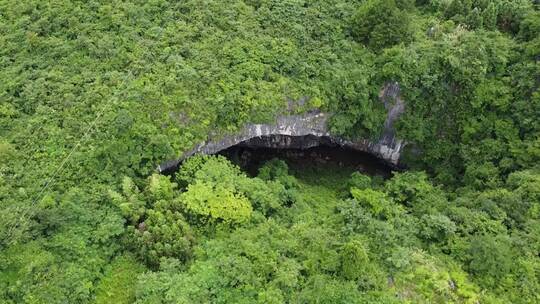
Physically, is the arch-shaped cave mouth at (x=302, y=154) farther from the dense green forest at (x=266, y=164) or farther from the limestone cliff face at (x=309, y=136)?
the dense green forest at (x=266, y=164)

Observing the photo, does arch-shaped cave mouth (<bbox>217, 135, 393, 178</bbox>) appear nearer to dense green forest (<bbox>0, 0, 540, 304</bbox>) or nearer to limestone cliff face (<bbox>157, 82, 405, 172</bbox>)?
limestone cliff face (<bbox>157, 82, 405, 172</bbox>)

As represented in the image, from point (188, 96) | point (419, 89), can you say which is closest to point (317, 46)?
point (419, 89)

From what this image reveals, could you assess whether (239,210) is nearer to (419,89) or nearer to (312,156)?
(312,156)

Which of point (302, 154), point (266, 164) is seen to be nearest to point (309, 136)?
point (302, 154)

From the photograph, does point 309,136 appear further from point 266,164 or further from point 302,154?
point 266,164

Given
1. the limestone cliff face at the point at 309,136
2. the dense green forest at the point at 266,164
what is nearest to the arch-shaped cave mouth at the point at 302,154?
the limestone cliff face at the point at 309,136

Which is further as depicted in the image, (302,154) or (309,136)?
(302,154)

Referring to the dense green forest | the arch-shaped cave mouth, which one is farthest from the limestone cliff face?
the dense green forest
